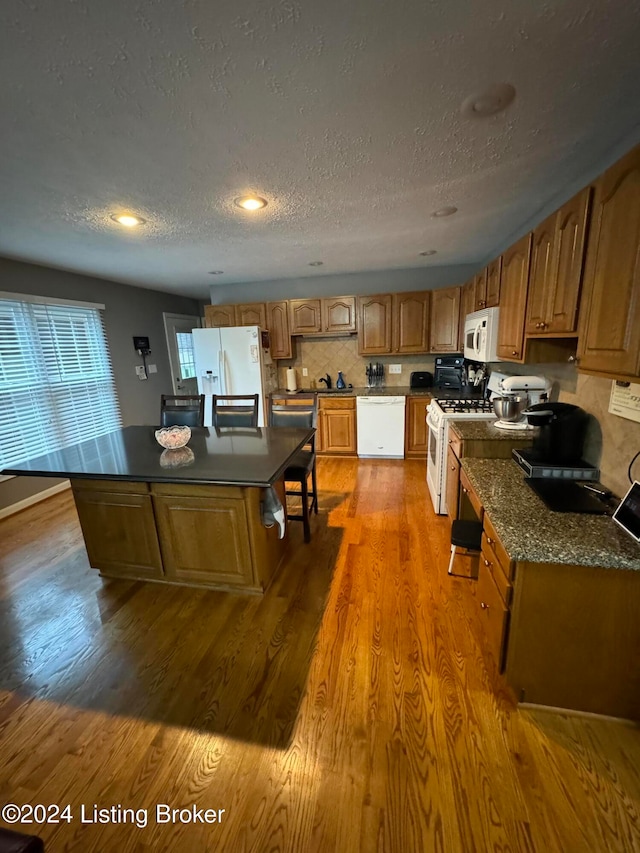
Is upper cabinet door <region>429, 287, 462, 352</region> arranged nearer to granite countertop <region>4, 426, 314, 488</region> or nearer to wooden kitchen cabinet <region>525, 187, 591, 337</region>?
wooden kitchen cabinet <region>525, 187, 591, 337</region>

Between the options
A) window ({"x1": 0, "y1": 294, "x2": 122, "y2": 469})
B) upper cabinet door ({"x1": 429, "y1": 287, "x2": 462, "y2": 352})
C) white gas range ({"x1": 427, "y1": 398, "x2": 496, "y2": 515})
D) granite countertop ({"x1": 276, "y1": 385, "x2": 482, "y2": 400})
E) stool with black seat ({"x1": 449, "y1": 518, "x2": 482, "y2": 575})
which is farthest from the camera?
granite countertop ({"x1": 276, "y1": 385, "x2": 482, "y2": 400})

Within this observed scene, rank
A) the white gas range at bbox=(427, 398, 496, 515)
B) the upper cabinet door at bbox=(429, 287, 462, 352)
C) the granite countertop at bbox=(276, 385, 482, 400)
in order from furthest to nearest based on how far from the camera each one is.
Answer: the granite countertop at bbox=(276, 385, 482, 400) → the upper cabinet door at bbox=(429, 287, 462, 352) → the white gas range at bbox=(427, 398, 496, 515)

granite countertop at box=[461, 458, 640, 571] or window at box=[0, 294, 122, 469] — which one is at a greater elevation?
window at box=[0, 294, 122, 469]

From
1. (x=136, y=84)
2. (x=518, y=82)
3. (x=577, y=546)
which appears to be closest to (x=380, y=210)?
(x=518, y=82)

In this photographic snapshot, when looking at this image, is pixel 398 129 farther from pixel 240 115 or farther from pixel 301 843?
pixel 301 843

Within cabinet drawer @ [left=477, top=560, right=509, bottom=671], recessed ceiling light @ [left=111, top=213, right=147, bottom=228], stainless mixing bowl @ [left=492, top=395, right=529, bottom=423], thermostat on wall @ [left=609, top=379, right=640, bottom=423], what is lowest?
cabinet drawer @ [left=477, top=560, right=509, bottom=671]

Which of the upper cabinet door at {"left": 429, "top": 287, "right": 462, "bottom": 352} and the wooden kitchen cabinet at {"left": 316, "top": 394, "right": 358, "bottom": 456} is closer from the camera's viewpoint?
the upper cabinet door at {"left": 429, "top": 287, "right": 462, "bottom": 352}

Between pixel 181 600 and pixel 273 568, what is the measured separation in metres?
0.58

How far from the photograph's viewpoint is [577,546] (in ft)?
3.87

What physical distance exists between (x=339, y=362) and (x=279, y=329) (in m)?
0.94

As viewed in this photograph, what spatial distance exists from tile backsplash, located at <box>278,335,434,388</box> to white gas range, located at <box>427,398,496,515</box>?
1514 mm

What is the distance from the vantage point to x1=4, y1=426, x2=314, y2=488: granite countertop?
177cm

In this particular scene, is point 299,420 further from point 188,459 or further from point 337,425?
point 337,425

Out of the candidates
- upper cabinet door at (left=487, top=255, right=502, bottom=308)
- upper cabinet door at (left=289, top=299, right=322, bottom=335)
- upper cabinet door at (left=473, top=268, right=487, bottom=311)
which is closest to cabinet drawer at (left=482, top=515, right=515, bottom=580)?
upper cabinet door at (left=487, top=255, right=502, bottom=308)
